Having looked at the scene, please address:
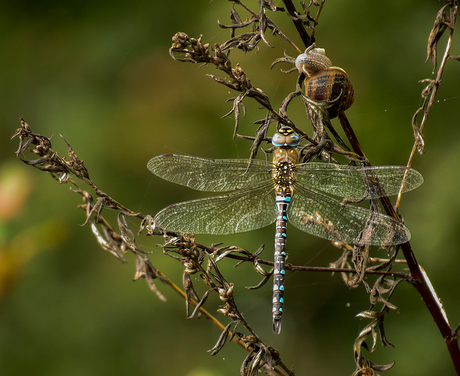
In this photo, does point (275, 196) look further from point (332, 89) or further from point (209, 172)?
point (332, 89)

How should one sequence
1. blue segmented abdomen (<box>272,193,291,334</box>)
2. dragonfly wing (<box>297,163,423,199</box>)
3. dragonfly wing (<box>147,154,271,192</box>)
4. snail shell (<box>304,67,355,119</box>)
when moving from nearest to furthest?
snail shell (<box>304,67,355,119</box>) < dragonfly wing (<box>297,163,423,199</box>) < blue segmented abdomen (<box>272,193,291,334</box>) < dragonfly wing (<box>147,154,271,192</box>)

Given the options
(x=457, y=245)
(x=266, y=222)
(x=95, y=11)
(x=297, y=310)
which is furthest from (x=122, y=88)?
(x=457, y=245)

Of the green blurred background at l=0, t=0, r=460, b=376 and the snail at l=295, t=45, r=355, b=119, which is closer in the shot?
the snail at l=295, t=45, r=355, b=119

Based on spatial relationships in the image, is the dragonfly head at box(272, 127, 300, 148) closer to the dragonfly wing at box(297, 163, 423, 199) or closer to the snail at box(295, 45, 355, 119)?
the dragonfly wing at box(297, 163, 423, 199)

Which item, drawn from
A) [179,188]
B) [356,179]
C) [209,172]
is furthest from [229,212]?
[179,188]

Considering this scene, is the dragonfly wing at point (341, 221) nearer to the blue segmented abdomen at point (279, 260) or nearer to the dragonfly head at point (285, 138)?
the blue segmented abdomen at point (279, 260)

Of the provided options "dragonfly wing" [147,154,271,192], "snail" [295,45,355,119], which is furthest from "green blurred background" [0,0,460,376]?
"snail" [295,45,355,119]

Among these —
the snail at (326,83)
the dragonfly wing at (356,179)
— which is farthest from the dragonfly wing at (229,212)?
the snail at (326,83)

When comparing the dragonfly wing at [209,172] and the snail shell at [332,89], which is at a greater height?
A: the snail shell at [332,89]
